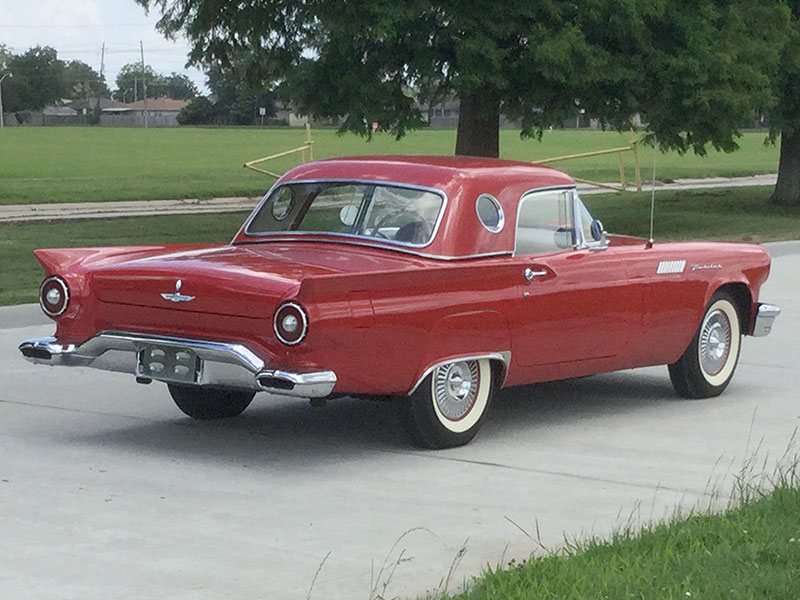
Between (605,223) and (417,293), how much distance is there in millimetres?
19085

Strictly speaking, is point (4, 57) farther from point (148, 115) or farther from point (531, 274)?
point (531, 274)

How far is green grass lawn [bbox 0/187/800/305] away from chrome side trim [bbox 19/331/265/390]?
16.7 feet

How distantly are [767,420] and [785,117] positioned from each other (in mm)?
19266

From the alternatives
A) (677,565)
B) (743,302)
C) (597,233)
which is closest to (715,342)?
(743,302)

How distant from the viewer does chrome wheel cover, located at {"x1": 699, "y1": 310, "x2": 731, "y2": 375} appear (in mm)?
9656

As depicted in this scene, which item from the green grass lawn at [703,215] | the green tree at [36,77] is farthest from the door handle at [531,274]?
the green tree at [36,77]

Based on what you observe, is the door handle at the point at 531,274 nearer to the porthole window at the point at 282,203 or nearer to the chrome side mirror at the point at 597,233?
the chrome side mirror at the point at 597,233

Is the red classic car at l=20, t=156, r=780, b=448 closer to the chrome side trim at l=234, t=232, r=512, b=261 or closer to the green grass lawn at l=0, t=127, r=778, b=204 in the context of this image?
the chrome side trim at l=234, t=232, r=512, b=261

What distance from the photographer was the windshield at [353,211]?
26.9 ft

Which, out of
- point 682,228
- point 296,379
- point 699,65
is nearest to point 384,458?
point 296,379

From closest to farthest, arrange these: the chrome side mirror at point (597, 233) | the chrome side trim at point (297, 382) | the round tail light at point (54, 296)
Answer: the chrome side trim at point (297, 382), the round tail light at point (54, 296), the chrome side mirror at point (597, 233)

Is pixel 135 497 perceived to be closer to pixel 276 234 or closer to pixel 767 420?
pixel 276 234

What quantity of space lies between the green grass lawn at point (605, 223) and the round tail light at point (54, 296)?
496 centimetres

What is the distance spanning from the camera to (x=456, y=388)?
7.93 m
